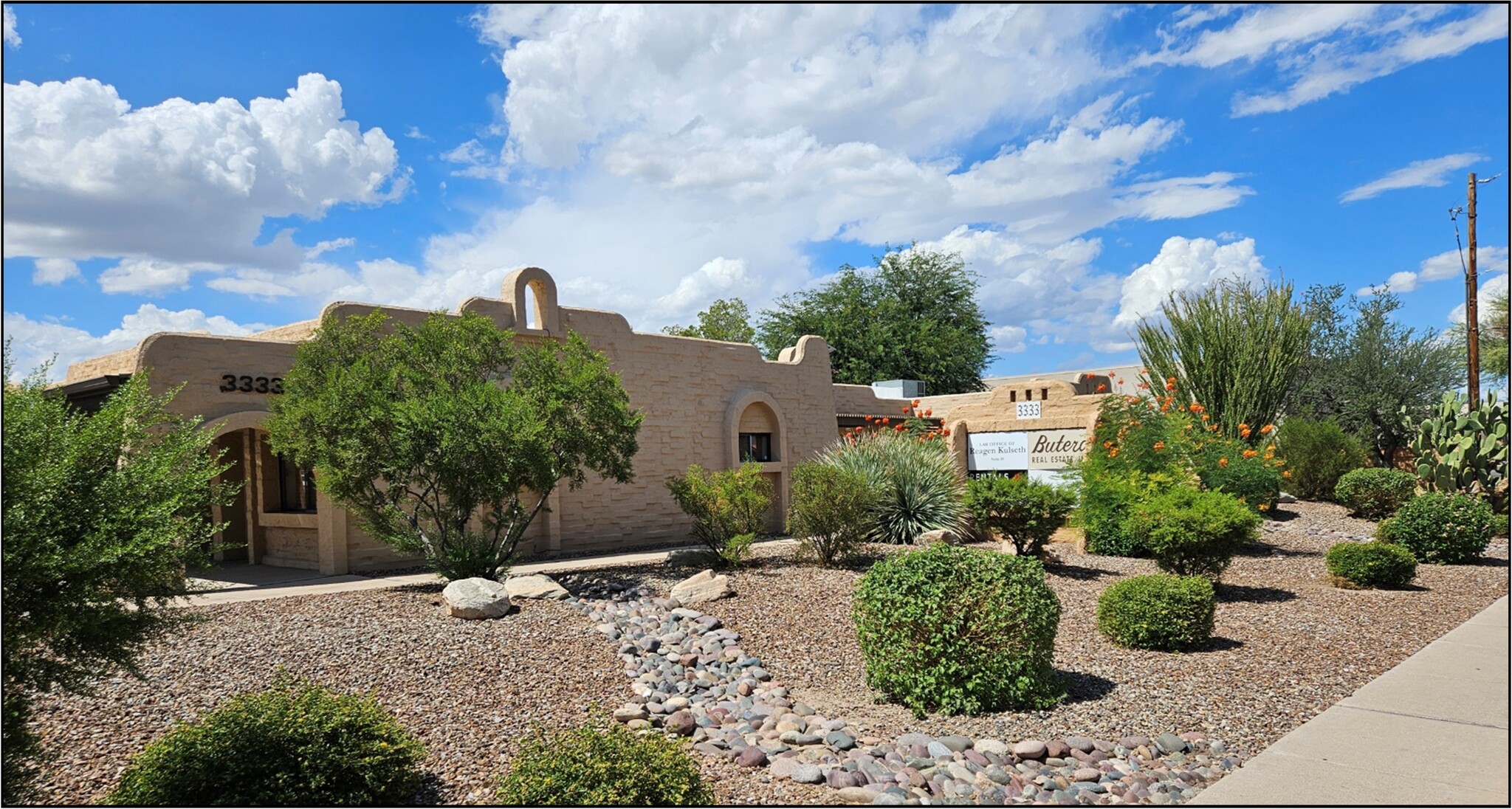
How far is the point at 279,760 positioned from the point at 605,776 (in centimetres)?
173

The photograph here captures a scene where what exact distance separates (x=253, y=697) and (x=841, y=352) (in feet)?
106

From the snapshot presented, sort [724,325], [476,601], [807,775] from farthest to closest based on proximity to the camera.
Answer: [724,325]
[476,601]
[807,775]

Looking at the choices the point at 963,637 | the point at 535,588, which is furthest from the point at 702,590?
the point at 963,637

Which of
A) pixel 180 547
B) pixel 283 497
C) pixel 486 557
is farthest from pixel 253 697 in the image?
pixel 283 497

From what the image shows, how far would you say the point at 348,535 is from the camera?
47.8 ft

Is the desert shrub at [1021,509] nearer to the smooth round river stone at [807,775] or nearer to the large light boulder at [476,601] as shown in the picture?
the large light boulder at [476,601]

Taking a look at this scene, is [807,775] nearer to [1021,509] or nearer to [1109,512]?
[1021,509]

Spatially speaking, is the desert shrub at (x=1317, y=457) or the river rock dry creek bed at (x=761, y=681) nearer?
the river rock dry creek bed at (x=761, y=681)

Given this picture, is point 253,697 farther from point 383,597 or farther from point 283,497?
point 283,497

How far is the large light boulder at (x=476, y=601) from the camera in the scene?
32.4ft

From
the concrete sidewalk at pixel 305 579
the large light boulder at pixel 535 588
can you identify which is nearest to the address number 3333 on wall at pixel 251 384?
the concrete sidewalk at pixel 305 579

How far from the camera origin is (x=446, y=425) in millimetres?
11312

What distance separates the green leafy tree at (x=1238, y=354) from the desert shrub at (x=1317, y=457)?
4.39 ft

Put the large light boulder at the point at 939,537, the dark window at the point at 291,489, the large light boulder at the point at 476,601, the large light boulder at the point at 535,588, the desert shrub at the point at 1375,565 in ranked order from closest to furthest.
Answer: the large light boulder at the point at 476,601
the large light boulder at the point at 535,588
the desert shrub at the point at 1375,565
the large light boulder at the point at 939,537
the dark window at the point at 291,489
